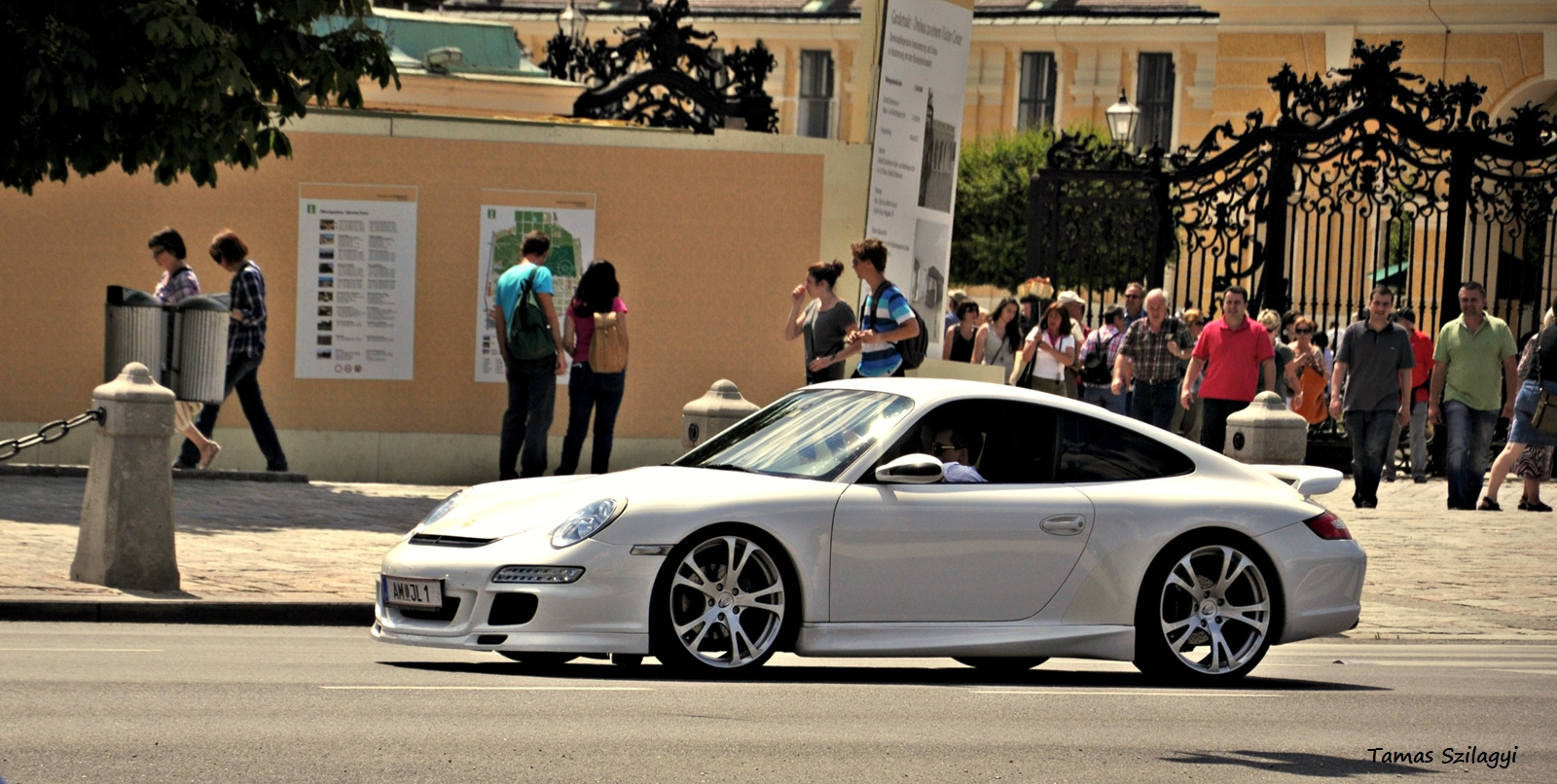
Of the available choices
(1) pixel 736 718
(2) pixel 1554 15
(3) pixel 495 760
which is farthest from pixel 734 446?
(2) pixel 1554 15

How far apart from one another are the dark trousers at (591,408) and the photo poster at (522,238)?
158 cm

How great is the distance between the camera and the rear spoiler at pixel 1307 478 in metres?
10.4

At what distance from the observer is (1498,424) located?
24.9m

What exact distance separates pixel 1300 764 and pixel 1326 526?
8.50 ft

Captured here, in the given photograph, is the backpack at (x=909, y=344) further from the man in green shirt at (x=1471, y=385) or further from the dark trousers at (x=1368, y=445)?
the man in green shirt at (x=1471, y=385)

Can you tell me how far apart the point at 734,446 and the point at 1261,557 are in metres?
2.34

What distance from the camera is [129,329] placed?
14430mm

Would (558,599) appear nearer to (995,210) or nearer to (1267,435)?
(1267,435)

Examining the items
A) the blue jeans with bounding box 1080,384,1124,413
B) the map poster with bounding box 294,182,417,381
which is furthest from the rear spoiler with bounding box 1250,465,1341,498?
the blue jeans with bounding box 1080,384,1124,413

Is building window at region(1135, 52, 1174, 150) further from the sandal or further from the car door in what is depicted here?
the car door

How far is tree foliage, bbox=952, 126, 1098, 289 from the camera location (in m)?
59.4

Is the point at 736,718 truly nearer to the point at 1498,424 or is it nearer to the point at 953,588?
the point at 953,588

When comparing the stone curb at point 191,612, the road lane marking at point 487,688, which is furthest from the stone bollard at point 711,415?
the road lane marking at point 487,688

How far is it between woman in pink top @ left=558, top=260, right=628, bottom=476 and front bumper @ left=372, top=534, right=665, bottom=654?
26.5 ft
